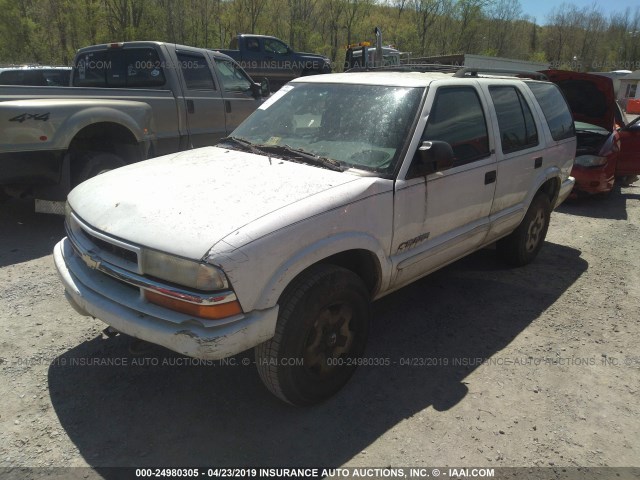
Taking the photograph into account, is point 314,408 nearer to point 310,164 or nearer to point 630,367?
point 310,164

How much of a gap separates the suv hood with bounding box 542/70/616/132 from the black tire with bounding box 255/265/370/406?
21.0ft

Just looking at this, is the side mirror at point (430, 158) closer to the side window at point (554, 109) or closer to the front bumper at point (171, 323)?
the front bumper at point (171, 323)

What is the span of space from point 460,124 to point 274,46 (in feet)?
57.9

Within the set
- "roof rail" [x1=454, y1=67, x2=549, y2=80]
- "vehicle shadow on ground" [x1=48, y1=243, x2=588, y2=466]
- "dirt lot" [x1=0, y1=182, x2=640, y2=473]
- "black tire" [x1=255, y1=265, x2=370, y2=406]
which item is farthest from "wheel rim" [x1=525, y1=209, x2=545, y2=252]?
"black tire" [x1=255, y1=265, x2=370, y2=406]

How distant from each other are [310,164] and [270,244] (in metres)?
0.94

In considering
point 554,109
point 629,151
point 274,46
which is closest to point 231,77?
point 554,109

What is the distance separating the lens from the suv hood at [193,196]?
2.29 m

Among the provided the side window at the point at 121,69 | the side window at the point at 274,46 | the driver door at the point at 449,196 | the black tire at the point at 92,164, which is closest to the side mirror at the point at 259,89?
the side window at the point at 121,69

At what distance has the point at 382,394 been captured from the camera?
2.95 meters

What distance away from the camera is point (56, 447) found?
2439 millimetres

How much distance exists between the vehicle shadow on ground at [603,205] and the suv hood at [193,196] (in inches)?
232

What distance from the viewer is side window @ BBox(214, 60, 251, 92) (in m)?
7.44

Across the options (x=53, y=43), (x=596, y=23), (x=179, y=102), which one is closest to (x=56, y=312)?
(x=179, y=102)

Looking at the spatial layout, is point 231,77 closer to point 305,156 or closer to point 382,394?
point 305,156
